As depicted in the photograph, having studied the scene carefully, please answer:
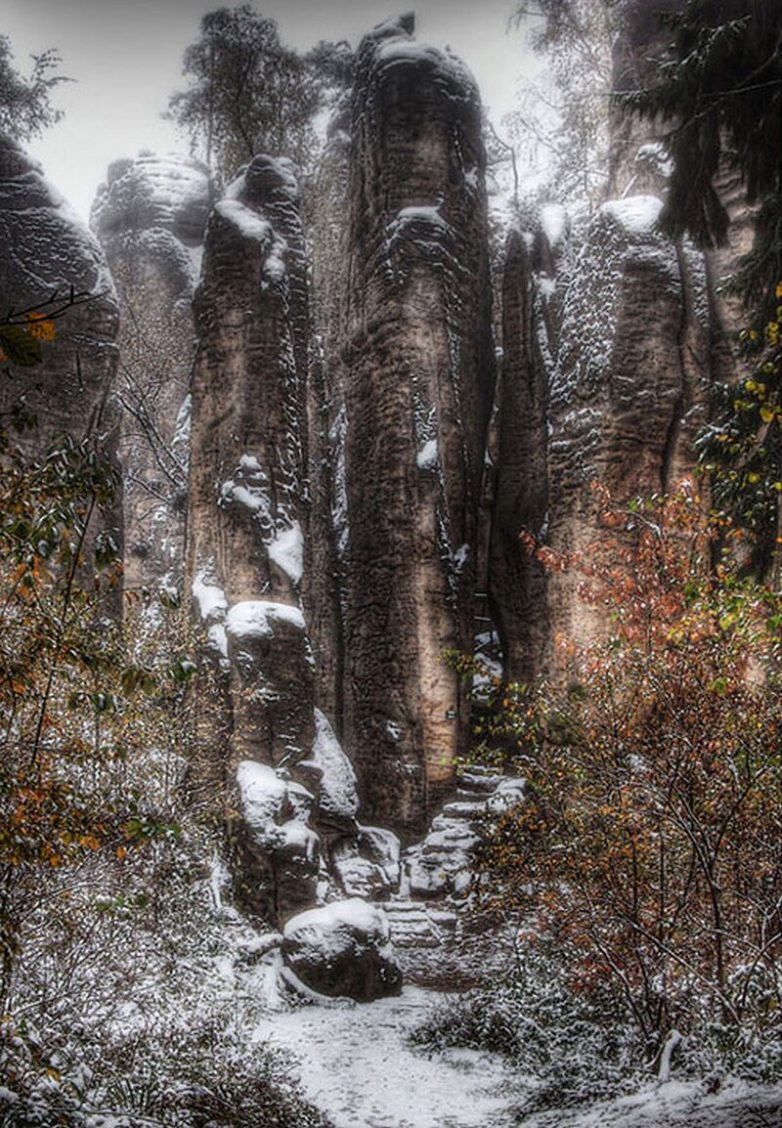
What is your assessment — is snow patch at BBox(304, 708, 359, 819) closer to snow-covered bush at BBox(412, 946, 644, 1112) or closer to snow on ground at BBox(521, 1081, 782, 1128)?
snow-covered bush at BBox(412, 946, 644, 1112)

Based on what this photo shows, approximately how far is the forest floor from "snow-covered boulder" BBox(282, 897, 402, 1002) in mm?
237

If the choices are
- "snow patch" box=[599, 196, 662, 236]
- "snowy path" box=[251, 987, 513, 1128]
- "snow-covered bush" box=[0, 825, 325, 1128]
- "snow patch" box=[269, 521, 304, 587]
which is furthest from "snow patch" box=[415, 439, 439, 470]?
"snowy path" box=[251, 987, 513, 1128]

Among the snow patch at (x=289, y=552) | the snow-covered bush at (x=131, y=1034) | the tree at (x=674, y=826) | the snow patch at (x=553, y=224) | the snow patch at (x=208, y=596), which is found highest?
the snow patch at (x=553, y=224)

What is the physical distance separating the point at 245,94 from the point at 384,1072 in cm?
2444

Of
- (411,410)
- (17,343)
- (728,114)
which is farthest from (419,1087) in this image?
(411,410)

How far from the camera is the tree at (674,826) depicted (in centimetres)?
605

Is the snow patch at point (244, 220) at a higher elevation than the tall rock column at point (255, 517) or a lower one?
higher

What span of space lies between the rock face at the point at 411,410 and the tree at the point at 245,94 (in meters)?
6.57

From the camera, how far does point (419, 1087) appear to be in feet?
25.2

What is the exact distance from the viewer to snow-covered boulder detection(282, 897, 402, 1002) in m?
9.91

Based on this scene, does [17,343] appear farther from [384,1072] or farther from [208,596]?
[208,596]

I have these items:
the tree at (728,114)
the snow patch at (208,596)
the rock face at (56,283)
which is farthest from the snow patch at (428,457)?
the tree at (728,114)

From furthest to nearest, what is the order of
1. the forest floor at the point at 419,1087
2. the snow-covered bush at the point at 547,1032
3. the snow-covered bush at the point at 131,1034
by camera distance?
1. the snow-covered bush at the point at 547,1032
2. the snow-covered bush at the point at 131,1034
3. the forest floor at the point at 419,1087

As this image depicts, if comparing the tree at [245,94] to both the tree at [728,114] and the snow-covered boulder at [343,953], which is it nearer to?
the tree at [728,114]
